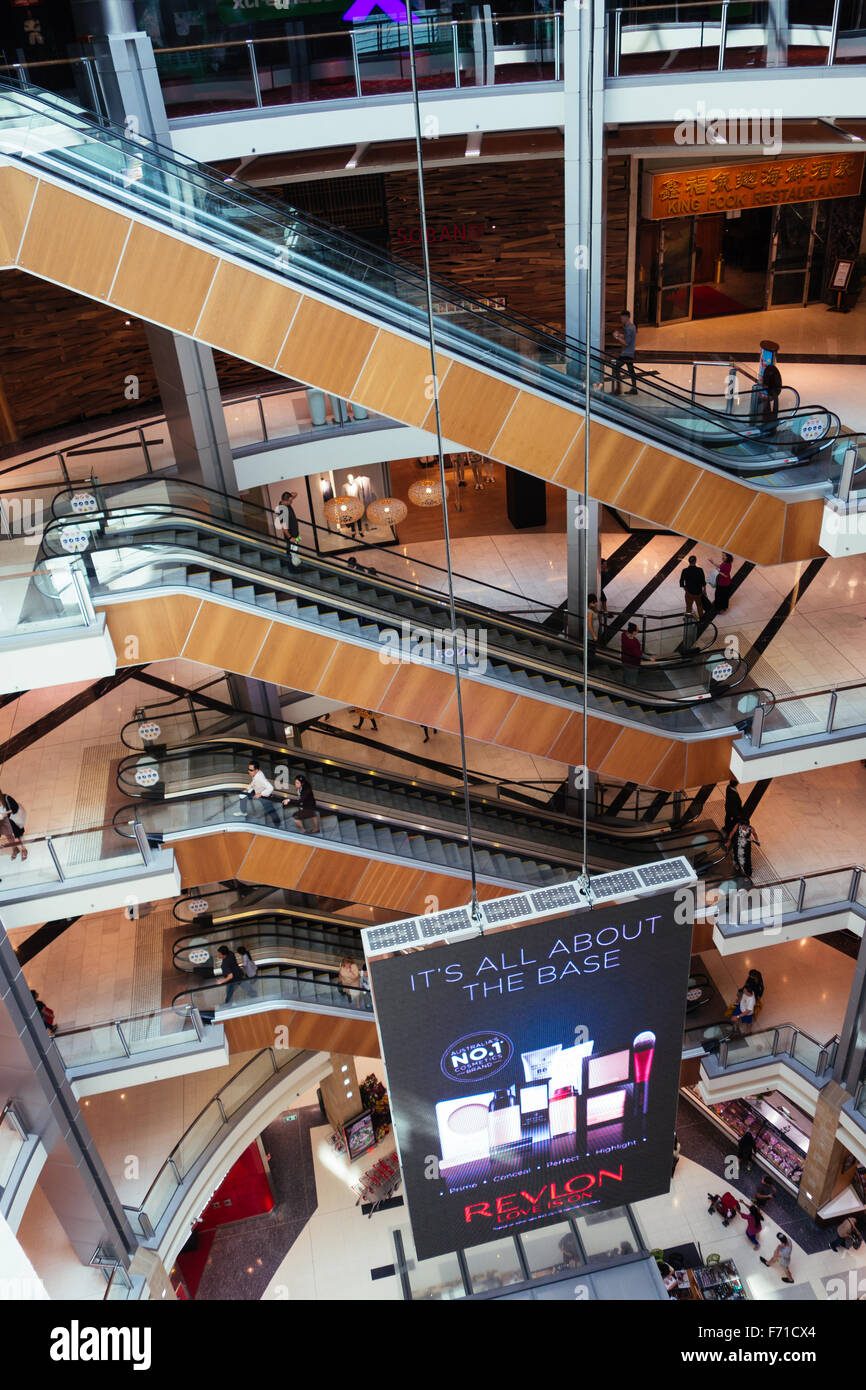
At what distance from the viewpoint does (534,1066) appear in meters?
7.32

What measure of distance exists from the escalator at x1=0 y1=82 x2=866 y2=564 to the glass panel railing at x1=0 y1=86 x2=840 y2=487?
0.02 m

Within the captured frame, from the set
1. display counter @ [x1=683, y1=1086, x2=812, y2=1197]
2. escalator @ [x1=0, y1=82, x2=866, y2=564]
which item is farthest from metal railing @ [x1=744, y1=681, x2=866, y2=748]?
display counter @ [x1=683, y1=1086, x2=812, y2=1197]

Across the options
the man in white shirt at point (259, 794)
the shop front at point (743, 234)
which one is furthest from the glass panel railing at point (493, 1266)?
the shop front at point (743, 234)

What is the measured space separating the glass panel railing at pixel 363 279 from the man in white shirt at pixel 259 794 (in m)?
5.09

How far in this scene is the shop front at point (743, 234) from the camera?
18.6 m

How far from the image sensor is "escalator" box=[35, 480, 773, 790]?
1070cm

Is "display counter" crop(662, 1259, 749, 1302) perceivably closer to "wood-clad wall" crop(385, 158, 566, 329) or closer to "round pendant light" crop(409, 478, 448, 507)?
"round pendant light" crop(409, 478, 448, 507)

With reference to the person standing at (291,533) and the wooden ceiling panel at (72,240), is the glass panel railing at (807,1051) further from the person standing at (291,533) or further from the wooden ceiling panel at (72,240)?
the wooden ceiling panel at (72,240)

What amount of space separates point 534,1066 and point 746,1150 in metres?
11.0

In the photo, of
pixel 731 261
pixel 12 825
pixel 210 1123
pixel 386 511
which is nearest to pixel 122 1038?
pixel 12 825

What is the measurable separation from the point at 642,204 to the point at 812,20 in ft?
25.6

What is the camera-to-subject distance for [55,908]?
1147cm
